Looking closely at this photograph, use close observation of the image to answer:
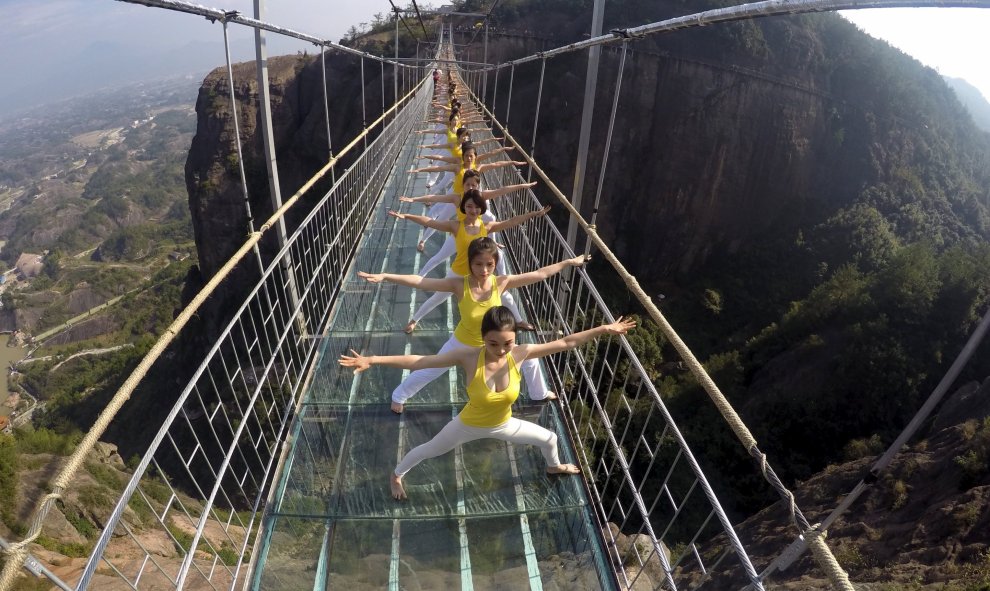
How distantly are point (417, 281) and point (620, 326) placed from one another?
1.25m

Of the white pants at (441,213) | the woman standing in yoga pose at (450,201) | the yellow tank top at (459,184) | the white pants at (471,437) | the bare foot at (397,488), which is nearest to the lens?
the white pants at (471,437)

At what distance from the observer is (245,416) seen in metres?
2.13

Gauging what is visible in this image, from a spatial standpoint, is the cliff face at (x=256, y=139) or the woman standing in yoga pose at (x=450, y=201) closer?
the woman standing in yoga pose at (x=450, y=201)

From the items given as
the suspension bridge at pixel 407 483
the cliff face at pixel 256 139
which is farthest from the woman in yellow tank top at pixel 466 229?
the cliff face at pixel 256 139

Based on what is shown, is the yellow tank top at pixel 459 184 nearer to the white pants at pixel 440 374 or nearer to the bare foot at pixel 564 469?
the white pants at pixel 440 374

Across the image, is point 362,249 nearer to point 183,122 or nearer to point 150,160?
point 150,160

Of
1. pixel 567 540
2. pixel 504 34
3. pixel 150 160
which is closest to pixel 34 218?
pixel 150 160

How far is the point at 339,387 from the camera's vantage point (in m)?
3.43

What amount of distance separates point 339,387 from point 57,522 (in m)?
5.18

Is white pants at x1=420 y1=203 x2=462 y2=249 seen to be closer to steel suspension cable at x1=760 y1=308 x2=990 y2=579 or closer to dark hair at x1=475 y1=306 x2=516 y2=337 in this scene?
dark hair at x1=475 y1=306 x2=516 y2=337

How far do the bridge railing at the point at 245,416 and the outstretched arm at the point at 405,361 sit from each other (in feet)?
1.38

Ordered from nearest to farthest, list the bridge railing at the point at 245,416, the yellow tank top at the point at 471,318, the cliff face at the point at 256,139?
1. the bridge railing at the point at 245,416
2. the yellow tank top at the point at 471,318
3. the cliff face at the point at 256,139

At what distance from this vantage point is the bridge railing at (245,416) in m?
1.86

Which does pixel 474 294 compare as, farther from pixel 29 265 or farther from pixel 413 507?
pixel 29 265
